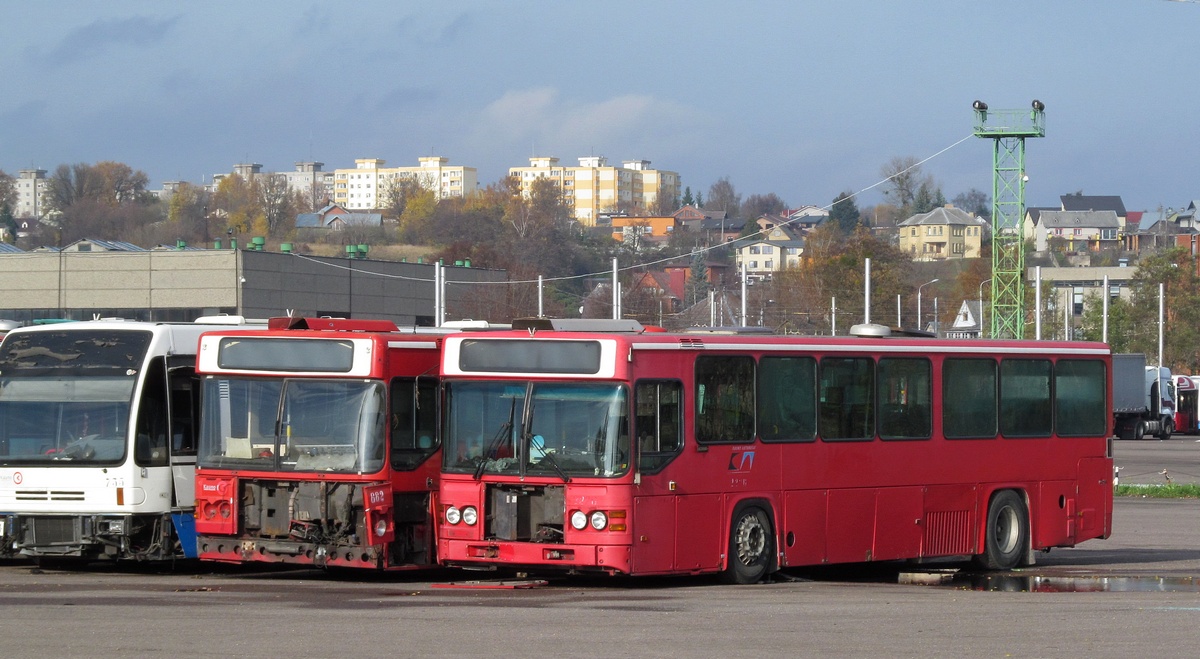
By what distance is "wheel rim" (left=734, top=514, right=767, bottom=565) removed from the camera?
15297 mm

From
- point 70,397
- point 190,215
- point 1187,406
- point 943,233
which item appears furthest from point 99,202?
point 70,397

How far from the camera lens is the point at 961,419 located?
58.2 feet

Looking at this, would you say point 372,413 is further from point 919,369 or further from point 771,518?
point 919,369

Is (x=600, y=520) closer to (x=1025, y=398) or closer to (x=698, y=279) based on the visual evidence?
(x=1025, y=398)

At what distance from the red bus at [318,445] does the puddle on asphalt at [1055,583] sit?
5825mm

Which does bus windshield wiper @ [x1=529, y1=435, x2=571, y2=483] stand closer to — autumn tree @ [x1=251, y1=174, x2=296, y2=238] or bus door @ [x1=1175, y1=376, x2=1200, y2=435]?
bus door @ [x1=1175, y1=376, x2=1200, y2=435]

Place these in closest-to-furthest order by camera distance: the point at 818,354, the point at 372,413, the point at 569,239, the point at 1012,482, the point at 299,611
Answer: the point at 299,611, the point at 372,413, the point at 818,354, the point at 1012,482, the point at 569,239

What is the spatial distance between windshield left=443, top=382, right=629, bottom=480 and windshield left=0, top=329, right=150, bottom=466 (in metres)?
3.67

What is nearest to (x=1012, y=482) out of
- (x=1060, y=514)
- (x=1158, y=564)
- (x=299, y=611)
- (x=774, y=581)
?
(x=1060, y=514)

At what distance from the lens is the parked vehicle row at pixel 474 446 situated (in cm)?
1428

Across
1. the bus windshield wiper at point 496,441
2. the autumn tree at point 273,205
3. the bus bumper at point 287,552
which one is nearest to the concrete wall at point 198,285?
the bus bumper at point 287,552

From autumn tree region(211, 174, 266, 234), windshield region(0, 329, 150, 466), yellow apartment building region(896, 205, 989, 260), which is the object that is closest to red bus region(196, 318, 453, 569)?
windshield region(0, 329, 150, 466)

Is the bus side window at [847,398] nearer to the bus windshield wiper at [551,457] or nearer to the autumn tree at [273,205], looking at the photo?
the bus windshield wiper at [551,457]

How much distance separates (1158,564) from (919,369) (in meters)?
4.56
